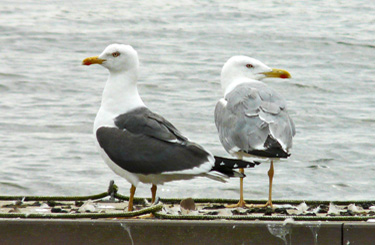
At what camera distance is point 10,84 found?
1326cm

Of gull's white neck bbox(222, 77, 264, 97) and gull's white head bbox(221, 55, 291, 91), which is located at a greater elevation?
gull's white head bbox(221, 55, 291, 91)

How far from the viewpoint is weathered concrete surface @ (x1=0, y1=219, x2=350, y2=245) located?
406cm

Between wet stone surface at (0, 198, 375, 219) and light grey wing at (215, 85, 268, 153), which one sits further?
light grey wing at (215, 85, 268, 153)

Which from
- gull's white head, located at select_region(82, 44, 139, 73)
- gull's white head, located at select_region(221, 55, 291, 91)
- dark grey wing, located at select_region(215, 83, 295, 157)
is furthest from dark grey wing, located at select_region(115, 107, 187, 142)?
gull's white head, located at select_region(221, 55, 291, 91)

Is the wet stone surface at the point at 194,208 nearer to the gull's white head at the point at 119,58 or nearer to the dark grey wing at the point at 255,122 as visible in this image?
the dark grey wing at the point at 255,122

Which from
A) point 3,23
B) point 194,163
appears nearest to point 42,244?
point 194,163

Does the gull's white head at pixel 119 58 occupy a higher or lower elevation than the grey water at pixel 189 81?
higher

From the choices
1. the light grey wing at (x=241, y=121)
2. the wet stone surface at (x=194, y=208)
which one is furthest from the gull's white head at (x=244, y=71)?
the wet stone surface at (x=194, y=208)

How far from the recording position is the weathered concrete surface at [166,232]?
4059 mm

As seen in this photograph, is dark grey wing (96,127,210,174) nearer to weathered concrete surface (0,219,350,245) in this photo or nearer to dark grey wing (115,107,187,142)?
dark grey wing (115,107,187,142)

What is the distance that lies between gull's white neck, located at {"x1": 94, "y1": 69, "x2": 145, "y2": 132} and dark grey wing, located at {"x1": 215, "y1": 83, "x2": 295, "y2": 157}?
844 mm

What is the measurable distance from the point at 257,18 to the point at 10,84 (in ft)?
23.1

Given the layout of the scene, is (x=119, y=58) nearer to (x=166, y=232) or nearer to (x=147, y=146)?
(x=147, y=146)

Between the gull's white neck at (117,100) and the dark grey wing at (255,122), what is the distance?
33.2 inches
